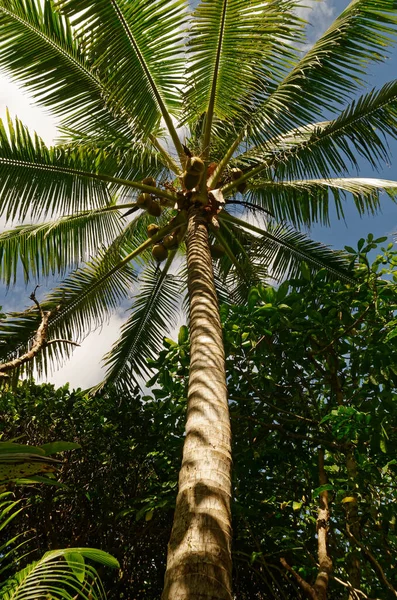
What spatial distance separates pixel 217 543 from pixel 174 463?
10.4ft

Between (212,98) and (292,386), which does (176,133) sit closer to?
(212,98)

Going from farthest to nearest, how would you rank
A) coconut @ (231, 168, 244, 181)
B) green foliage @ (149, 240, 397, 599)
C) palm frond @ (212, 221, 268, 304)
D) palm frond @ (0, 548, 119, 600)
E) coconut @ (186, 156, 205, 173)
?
palm frond @ (212, 221, 268, 304) → coconut @ (231, 168, 244, 181) → coconut @ (186, 156, 205, 173) → green foliage @ (149, 240, 397, 599) → palm frond @ (0, 548, 119, 600)

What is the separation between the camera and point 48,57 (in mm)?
5855

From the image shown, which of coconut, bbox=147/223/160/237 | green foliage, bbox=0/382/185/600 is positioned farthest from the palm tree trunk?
coconut, bbox=147/223/160/237

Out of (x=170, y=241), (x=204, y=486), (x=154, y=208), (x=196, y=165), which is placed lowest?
(x=204, y=486)

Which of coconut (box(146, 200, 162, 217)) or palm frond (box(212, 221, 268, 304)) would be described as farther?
palm frond (box(212, 221, 268, 304))

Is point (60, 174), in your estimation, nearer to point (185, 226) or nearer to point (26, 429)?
point (185, 226)

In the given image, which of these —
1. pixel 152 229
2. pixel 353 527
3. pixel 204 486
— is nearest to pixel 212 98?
pixel 152 229

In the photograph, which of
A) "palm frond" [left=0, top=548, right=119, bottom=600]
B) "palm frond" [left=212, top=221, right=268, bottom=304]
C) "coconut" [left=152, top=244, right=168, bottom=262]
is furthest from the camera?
"palm frond" [left=212, top=221, right=268, bottom=304]

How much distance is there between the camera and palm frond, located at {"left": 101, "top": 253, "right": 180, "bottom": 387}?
800 cm

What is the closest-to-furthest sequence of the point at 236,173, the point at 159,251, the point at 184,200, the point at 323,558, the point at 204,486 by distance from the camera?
the point at 204,486 → the point at 323,558 → the point at 184,200 → the point at 159,251 → the point at 236,173

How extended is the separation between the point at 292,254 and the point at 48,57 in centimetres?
410

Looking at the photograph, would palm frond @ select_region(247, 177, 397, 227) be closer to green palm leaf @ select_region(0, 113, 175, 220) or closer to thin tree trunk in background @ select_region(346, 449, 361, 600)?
green palm leaf @ select_region(0, 113, 175, 220)

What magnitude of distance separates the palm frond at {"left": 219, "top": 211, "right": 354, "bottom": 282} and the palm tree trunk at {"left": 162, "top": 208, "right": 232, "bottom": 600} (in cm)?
382
